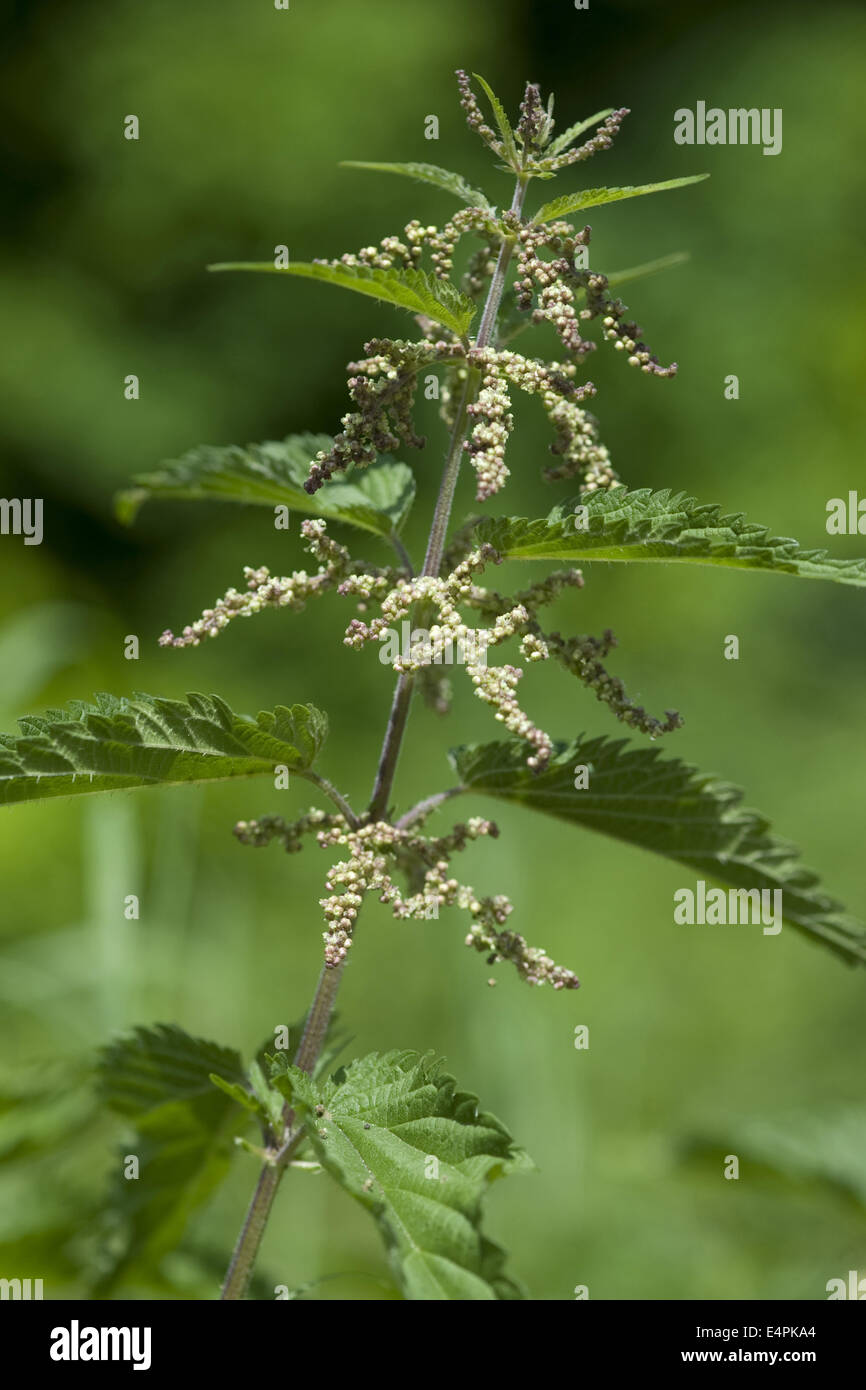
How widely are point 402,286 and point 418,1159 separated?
2.94ft

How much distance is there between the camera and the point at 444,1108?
1.37 metres

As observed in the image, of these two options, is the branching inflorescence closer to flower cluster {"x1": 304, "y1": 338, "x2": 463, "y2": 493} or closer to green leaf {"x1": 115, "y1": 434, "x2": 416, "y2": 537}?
flower cluster {"x1": 304, "y1": 338, "x2": 463, "y2": 493}

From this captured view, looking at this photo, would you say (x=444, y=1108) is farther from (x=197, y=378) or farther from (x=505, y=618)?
(x=197, y=378)

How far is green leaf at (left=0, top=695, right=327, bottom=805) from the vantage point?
1.36 metres

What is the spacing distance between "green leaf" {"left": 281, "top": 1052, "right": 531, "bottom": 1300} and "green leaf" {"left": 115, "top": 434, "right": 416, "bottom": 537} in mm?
656

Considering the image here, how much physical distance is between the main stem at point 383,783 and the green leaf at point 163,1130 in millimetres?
182

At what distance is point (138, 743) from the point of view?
4.60 feet

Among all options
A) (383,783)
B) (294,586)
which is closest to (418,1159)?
(383,783)

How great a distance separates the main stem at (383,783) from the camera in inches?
58.7
